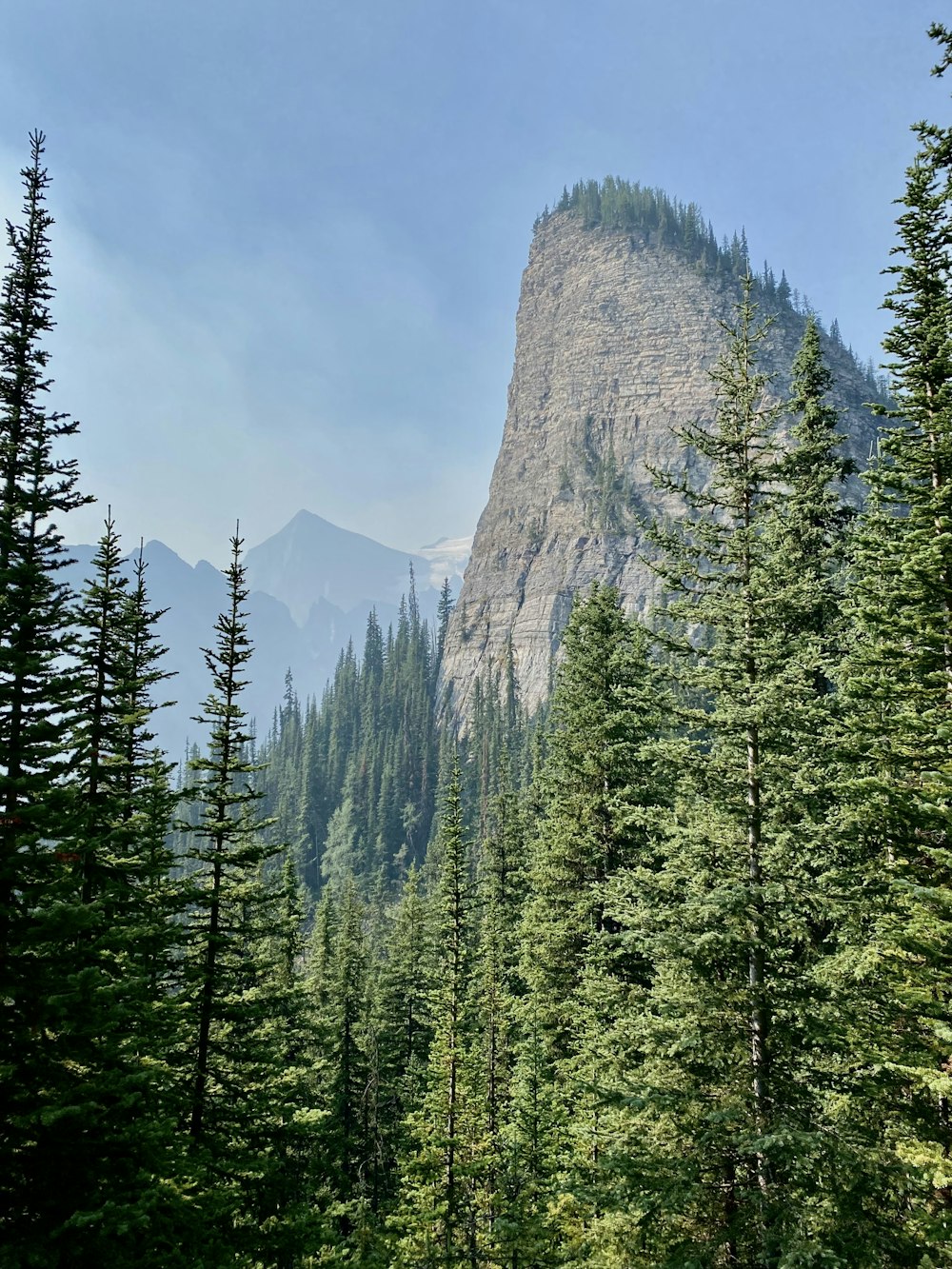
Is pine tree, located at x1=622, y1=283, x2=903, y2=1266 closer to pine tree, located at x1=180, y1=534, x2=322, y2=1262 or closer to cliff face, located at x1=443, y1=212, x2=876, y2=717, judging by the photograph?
pine tree, located at x1=180, y1=534, x2=322, y2=1262

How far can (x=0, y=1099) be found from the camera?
6281mm

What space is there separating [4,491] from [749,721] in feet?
34.1

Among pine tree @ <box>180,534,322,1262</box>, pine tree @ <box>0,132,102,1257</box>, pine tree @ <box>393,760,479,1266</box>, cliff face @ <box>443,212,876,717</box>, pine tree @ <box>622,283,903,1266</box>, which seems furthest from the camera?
cliff face @ <box>443,212,876,717</box>

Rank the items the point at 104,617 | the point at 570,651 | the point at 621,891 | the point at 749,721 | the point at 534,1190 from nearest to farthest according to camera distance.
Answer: the point at 749,721 → the point at 104,617 → the point at 621,891 → the point at 534,1190 → the point at 570,651

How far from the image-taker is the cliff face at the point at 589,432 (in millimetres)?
149875

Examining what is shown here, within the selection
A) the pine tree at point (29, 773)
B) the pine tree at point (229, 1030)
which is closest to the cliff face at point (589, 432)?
the pine tree at point (229, 1030)

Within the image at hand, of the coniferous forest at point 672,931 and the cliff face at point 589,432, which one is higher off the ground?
the cliff face at point 589,432

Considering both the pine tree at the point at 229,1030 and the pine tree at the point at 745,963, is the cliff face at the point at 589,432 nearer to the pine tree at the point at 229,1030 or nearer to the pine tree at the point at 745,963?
the pine tree at the point at 229,1030

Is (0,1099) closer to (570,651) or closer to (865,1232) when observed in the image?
(865,1232)

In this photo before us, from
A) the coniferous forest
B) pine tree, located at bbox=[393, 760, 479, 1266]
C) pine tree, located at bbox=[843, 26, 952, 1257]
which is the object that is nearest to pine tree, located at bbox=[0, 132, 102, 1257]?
the coniferous forest

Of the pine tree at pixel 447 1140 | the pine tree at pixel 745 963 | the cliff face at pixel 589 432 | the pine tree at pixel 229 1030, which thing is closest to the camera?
the pine tree at pixel 745 963

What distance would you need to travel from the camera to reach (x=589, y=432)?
164500mm

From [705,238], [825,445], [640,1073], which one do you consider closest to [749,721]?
[640,1073]

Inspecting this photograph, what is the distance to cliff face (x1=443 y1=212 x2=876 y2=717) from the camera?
150 meters
